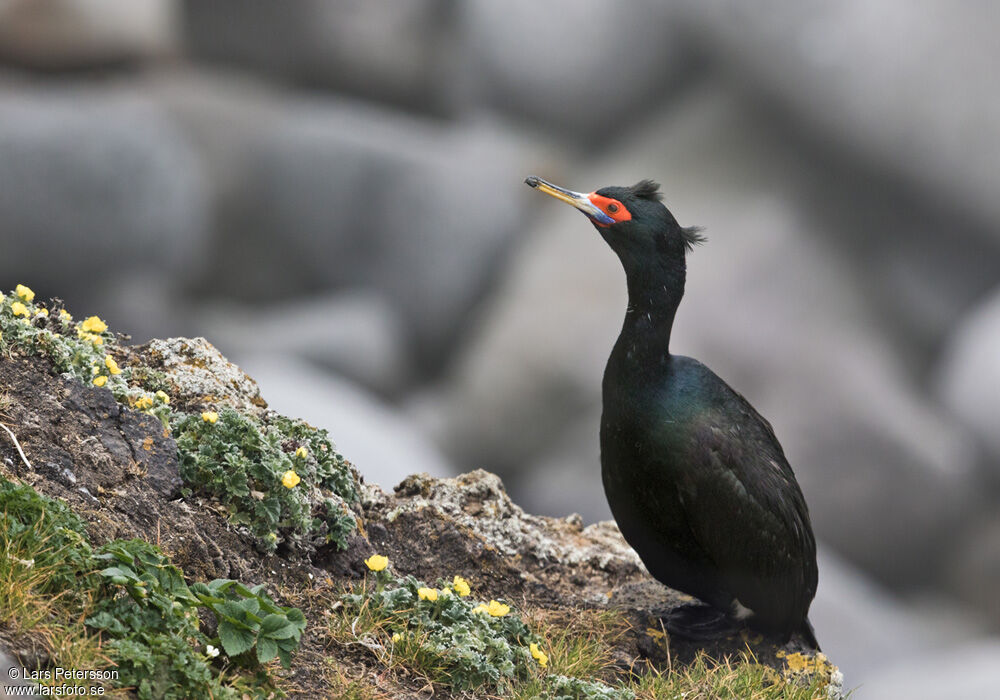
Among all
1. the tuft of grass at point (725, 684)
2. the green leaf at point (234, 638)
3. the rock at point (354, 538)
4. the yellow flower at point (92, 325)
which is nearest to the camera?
the green leaf at point (234, 638)

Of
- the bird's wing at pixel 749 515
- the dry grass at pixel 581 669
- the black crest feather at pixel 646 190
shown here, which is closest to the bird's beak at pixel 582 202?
the black crest feather at pixel 646 190

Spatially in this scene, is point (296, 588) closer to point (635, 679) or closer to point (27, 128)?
point (635, 679)

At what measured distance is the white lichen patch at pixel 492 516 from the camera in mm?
4641

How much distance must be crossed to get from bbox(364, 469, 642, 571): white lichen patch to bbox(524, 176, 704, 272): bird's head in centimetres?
129

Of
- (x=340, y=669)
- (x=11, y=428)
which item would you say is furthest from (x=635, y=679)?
(x=11, y=428)

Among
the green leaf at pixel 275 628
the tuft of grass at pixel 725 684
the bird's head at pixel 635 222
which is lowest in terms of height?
the green leaf at pixel 275 628

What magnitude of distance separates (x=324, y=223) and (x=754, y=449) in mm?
9107

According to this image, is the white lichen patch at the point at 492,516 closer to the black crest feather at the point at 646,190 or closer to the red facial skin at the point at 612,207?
the red facial skin at the point at 612,207

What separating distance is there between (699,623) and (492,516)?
3.36 ft

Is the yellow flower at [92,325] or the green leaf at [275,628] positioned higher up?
the yellow flower at [92,325]

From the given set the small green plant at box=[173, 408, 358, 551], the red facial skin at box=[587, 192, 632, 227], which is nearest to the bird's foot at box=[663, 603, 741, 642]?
the small green plant at box=[173, 408, 358, 551]

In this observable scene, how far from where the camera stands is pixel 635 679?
4.21m

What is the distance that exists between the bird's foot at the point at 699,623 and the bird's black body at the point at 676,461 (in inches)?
5.9

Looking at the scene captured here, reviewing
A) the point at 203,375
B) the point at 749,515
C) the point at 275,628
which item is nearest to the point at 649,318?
the point at 749,515
